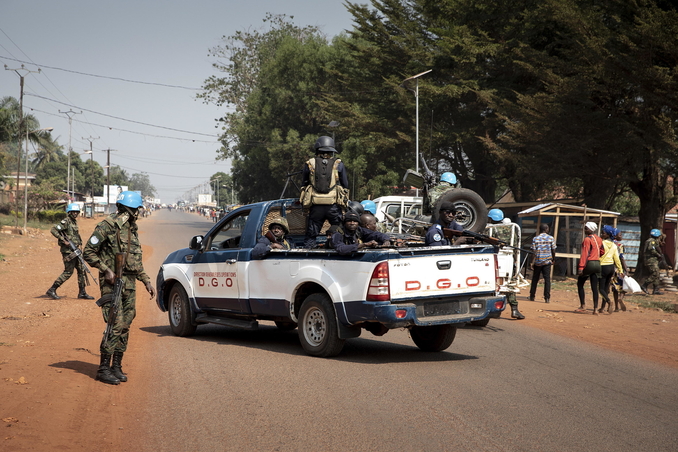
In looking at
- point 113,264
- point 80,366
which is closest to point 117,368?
point 80,366

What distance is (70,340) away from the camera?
978cm

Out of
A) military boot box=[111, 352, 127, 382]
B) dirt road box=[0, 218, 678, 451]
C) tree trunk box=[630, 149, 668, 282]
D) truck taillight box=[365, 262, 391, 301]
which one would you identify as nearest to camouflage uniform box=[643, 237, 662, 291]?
dirt road box=[0, 218, 678, 451]

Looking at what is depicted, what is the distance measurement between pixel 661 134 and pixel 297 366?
51.7ft

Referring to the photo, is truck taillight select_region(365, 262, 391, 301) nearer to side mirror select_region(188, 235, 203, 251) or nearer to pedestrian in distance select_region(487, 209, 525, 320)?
side mirror select_region(188, 235, 203, 251)

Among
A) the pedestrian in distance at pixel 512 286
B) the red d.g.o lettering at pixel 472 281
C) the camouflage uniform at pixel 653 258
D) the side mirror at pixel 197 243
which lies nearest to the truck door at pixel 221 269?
the side mirror at pixel 197 243

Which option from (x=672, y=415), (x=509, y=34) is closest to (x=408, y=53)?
(x=509, y=34)

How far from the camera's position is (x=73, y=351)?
29.0ft

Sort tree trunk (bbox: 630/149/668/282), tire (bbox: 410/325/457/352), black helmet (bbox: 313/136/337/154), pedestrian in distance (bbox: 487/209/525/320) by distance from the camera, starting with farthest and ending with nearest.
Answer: tree trunk (bbox: 630/149/668/282) → pedestrian in distance (bbox: 487/209/525/320) → black helmet (bbox: 313/136/337/154) → tire (bbox: 410/325/457/352)

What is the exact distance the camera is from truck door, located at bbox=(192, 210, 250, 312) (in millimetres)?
9641

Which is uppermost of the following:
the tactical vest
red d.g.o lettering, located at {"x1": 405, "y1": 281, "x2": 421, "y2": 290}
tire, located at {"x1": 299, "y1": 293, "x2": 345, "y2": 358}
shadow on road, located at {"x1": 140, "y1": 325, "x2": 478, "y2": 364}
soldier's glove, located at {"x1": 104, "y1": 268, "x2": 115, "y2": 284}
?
the tactical vest

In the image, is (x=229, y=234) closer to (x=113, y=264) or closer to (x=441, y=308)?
(x=113, y=264)

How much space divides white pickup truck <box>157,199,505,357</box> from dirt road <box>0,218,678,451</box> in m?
1.38

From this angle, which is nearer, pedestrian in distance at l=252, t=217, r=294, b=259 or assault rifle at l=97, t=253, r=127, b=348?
assault rifle at l=97, t=253, r=127, b=348

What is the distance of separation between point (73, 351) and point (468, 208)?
295 inches
